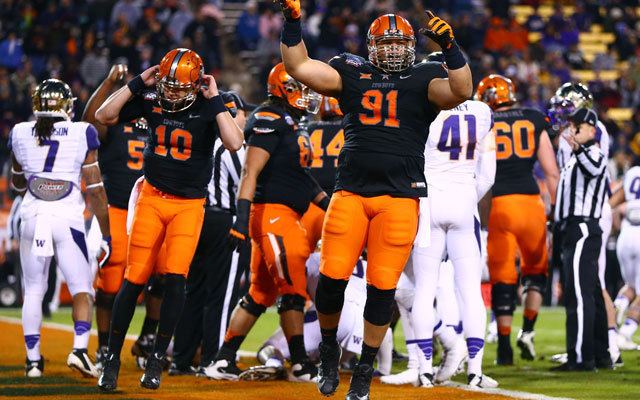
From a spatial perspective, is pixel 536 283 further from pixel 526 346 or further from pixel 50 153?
pixel 50 153

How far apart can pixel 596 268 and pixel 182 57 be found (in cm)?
337

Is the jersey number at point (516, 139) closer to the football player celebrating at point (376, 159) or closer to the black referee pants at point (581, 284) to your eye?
the black referee pants at point (581, 284)

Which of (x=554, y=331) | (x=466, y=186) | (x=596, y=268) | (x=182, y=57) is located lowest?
(x=554, y=331)

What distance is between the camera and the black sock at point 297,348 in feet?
24.4

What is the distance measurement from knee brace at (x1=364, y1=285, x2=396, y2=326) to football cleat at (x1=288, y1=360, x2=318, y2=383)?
148 cm

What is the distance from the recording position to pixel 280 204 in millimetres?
7457

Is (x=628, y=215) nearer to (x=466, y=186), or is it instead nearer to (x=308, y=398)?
(x=466, y=186)

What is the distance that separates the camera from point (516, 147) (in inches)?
343

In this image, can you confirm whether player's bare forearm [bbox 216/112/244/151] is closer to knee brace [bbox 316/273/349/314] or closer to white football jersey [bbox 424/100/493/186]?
knee brace [bbox 316/273/349/314]

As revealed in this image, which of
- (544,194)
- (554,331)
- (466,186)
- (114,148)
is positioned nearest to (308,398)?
(466,186)

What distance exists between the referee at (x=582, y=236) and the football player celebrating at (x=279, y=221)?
1874mm

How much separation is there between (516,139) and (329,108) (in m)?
1.41

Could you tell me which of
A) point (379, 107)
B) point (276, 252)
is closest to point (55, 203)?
point (276, 252)

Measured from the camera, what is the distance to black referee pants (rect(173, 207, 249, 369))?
7891 mm
